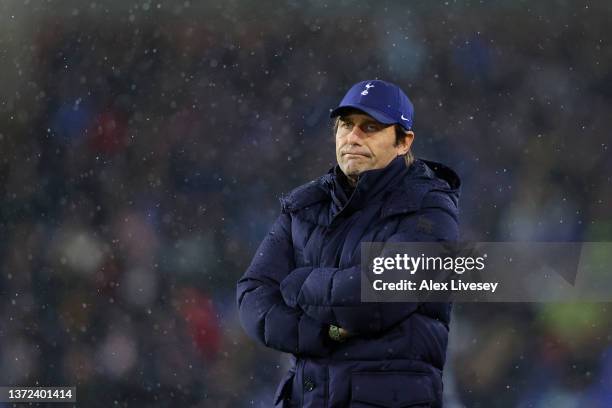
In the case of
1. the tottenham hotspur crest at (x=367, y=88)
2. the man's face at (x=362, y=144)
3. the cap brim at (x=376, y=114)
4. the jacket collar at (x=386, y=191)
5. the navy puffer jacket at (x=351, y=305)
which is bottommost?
the navy puffer jacket at (x=351, y=305)

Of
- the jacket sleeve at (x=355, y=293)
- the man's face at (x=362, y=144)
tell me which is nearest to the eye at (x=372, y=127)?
the man's face at (x=362, y=144)

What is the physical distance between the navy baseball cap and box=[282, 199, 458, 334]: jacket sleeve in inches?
10.1

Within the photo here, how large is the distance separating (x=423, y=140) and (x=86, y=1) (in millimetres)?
2660

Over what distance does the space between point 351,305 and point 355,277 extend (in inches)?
2.7

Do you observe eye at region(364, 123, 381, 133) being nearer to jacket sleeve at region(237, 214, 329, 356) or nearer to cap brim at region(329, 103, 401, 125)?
cap brim at region(329, 103, 401, 125)

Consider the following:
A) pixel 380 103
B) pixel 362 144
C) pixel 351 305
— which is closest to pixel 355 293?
pixel 351 305

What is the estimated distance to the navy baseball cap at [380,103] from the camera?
247 cm

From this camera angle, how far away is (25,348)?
7.04 m

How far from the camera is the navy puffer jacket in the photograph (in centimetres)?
234

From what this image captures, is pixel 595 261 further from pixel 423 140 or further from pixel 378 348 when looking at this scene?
pixel 378 348

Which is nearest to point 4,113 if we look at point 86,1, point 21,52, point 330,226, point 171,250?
point 21,52

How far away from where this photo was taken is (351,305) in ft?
7.66

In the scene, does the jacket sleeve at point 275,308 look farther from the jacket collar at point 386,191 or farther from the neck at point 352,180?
the neck at point 352,180

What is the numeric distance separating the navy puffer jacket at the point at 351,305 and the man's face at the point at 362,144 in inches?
1.3
